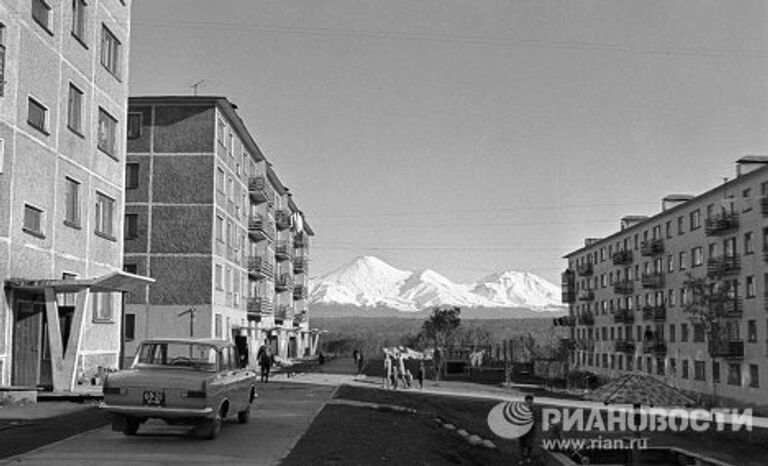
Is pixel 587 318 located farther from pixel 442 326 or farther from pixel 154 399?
pixel 154 399

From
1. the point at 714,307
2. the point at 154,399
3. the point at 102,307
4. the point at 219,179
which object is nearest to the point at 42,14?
the point at 102,307

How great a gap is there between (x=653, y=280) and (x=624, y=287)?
28.1ft

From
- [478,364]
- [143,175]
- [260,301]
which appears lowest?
[478,364]

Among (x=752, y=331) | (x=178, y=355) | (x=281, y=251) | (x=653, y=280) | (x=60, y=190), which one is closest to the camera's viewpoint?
(x=178, y=355)

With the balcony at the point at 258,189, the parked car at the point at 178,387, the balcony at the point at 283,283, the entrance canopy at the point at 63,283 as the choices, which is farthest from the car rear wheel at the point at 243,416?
the balcony at the point at 283,283

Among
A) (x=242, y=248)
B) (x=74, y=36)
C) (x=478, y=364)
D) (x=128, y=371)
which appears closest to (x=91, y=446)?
(x=128, y=371)

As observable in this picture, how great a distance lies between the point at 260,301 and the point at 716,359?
30733mm

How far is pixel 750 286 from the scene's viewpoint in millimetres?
51438

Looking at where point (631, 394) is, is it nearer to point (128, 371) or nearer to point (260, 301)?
point (128, 371)

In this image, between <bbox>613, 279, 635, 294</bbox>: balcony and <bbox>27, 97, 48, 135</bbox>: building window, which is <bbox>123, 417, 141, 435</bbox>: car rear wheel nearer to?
<bbox>27, 97, 48, 135</bbox>: building window

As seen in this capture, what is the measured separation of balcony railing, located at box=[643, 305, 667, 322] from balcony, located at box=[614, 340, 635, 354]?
4.66 meters

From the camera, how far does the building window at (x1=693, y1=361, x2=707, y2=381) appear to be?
58500 millimetres

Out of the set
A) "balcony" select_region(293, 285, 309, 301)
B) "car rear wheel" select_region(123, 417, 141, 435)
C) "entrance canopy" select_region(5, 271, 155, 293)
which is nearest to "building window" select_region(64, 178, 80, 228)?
"entrance canopy" select_region(5, 271, 155, 293)

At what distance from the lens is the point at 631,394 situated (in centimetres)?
1784
